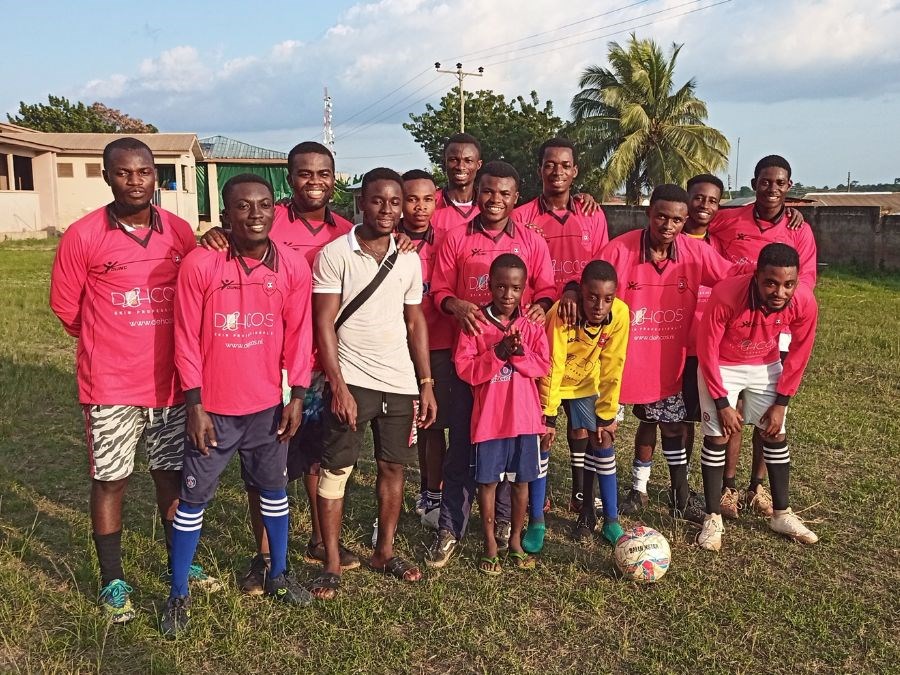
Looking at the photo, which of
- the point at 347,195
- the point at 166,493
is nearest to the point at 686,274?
the point at 166,493

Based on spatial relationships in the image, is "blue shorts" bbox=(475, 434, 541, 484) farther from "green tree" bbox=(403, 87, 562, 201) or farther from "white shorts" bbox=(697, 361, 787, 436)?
"green tree" bbox=(403, 87, 562, 201)

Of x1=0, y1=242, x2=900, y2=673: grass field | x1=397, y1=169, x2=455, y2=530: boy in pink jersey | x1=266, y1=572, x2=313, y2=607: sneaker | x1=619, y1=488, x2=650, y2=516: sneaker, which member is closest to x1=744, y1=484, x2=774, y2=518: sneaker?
x1=0, y1=242, x2=900, y2=673: grass field

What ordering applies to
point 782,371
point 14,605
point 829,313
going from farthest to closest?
point 829,313 < point 782,371 < point 14,605

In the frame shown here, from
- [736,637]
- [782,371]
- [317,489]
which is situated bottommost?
[736,637]

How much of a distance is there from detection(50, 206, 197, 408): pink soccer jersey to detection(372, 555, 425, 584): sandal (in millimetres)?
1576

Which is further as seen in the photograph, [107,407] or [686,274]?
[686,274]

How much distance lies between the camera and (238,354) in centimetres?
360

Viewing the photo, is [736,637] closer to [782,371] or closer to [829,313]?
[782,371]

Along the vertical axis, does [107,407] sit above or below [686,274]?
below

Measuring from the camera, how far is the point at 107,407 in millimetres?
3631

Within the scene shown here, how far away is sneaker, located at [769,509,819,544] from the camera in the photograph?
4598mm

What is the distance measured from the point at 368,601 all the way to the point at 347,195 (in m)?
36.7

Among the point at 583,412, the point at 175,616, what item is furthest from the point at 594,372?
the point at 175,616

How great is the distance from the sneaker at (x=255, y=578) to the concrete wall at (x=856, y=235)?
16.5 meters
